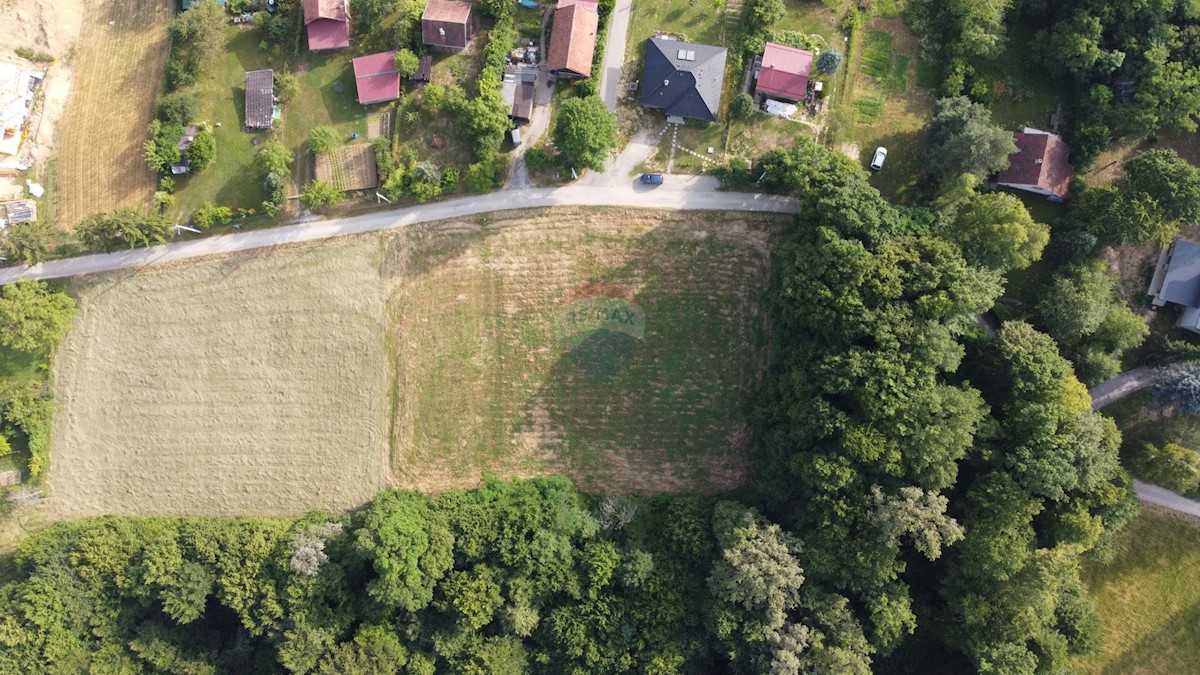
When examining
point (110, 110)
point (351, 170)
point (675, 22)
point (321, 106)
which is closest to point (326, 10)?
point (321, 106)

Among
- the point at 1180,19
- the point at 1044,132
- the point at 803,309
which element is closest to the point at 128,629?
the point at 803,309

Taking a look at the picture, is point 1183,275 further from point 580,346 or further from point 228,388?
point 228,388

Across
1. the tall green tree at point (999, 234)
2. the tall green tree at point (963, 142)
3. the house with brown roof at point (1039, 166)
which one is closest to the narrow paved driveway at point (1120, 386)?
the tall green tree at point (999, 234)

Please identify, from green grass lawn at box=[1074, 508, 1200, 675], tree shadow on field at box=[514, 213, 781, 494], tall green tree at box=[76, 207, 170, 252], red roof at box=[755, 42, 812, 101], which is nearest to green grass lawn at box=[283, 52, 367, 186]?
tall green tree at box=[76, 207, 170, 252]

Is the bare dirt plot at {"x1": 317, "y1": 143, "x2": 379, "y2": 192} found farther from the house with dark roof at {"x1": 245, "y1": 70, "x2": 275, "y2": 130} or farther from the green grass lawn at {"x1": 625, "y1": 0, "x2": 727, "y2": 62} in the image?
the green grass lawn at {"x1": 625, "y1": 0, "x2": 727, "y2": 62}

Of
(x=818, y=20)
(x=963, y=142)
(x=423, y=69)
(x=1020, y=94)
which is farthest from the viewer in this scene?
(x=423, y=69)

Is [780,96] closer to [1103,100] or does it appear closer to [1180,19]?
[1103,100]

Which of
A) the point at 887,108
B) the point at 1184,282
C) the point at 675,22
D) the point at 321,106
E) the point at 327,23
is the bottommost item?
the point at 1184,282
